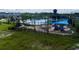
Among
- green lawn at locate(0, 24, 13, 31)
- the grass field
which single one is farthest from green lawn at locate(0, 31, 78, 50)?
green lawn at locate(0, 24, 13, 31)

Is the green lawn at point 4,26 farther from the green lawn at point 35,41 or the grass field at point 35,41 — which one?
the green lawn at point 35,41

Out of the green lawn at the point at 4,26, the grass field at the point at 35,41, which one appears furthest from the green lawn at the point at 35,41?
the green lawn at the point at 4,26

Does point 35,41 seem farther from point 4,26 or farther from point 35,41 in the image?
point 4,26

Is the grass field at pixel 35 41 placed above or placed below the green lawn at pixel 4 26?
below

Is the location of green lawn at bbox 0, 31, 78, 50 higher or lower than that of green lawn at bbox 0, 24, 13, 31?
lower

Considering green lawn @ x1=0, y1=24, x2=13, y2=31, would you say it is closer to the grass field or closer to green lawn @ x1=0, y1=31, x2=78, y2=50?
the grass field
